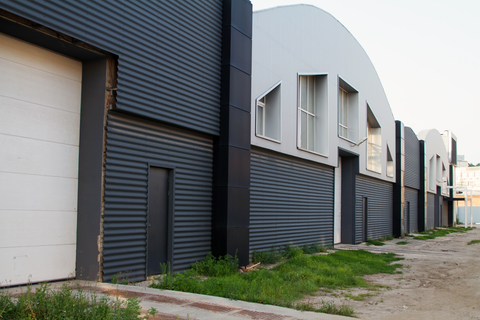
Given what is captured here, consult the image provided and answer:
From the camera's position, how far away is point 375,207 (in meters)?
24.8

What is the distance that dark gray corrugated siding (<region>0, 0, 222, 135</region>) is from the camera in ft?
23.5

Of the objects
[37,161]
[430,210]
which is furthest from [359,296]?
[430,210]

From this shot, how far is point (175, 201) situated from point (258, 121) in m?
4.97

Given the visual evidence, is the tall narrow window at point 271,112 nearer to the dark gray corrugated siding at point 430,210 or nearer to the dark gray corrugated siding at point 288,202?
the dark gray corrugated siding at point 288,202

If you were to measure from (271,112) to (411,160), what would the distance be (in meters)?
21.7

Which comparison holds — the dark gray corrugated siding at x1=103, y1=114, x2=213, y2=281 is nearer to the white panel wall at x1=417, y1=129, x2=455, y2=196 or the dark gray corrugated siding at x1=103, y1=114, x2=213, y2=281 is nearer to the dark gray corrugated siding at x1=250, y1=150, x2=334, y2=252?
the dark gray corrugated siding at x1=250, y1=150, x2=334, y2=252

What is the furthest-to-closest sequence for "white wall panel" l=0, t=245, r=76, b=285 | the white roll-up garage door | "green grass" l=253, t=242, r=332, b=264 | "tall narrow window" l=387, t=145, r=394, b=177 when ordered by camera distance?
"tall narrow window" l=387, t=145, r=394, b=177, "green grass" l=253, t=242, r=332, b=264, the white roll-up garage door, "white wall panel" l=0, t=245, r=76, b=285

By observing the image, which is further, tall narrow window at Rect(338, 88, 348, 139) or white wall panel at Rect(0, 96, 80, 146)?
tall narrow window at Rect(338, 88, 348, 139)

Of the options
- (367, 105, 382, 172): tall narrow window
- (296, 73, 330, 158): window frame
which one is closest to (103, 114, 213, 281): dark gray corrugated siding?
(296, 73, 330, 158): window frame

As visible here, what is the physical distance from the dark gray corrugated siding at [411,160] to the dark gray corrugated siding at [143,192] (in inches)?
937

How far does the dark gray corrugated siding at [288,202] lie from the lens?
Result: 12938mm

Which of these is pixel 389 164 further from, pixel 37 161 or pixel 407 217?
pixel 37 161

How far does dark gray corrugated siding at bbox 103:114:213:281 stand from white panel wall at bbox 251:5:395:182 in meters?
2.73

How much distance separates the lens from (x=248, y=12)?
1198cm
